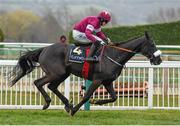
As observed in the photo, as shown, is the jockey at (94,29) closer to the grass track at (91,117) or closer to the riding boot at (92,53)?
the riding boot at (92,53)

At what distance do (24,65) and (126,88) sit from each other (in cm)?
229

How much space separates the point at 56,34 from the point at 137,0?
646 centimetres

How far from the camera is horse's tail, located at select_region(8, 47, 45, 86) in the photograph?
13.0 meters

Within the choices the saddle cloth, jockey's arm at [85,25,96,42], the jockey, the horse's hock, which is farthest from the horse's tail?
the horse's hock

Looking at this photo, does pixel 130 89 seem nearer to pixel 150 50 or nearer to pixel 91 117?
pixel 150 50

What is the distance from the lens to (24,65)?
43.0 ft

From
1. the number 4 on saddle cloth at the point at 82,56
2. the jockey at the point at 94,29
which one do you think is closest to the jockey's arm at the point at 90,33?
the jockey at the point at 94,29

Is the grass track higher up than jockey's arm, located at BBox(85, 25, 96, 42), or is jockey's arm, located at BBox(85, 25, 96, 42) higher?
jockey's arm, located at BBox(85, 25, 96, 42)

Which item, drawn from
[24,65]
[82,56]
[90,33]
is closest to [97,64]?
[82,56]

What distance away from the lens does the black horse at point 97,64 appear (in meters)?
12.0

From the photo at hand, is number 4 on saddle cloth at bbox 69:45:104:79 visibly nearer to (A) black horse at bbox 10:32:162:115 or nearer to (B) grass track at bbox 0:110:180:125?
(A) black horse at bbox 10:32:162:115

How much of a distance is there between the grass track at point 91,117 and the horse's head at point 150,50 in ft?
3.48

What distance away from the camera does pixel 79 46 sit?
12414mm

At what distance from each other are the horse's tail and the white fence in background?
24.5 inches
